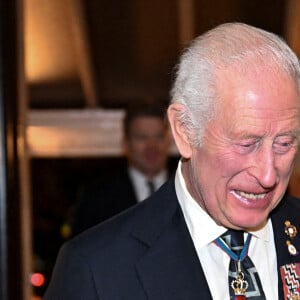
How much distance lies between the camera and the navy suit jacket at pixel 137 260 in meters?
1.62

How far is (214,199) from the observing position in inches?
61.2

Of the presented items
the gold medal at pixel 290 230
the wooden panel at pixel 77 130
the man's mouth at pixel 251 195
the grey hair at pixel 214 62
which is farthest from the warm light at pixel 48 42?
the man's mouth at pixel 251 195

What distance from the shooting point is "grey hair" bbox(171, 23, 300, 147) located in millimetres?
1509

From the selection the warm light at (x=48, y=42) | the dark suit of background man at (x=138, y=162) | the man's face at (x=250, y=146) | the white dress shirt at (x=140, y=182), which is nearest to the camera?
the man's face at (x=250, y=146)

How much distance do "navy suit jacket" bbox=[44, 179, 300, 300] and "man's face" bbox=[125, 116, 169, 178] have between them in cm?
187

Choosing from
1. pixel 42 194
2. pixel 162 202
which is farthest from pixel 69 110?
pixel 162 202

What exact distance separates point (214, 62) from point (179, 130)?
0.16m

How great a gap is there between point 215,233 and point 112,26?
5.05 metres

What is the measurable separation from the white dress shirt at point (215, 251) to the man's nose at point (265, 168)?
0.72 feet

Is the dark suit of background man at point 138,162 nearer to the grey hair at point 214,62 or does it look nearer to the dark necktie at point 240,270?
the dark necktie at point 240,270

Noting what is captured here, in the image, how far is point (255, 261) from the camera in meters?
1.72

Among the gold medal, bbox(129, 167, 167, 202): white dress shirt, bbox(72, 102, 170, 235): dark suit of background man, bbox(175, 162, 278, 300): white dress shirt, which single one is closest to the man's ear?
bbox(175, 162, 278, 300): white dress shirt

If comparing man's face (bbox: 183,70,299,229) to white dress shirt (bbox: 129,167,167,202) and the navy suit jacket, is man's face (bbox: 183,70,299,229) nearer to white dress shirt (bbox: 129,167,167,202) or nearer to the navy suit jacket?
the navy suit jacket

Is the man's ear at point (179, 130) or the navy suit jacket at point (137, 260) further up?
the man's ear at point (179, 130)
